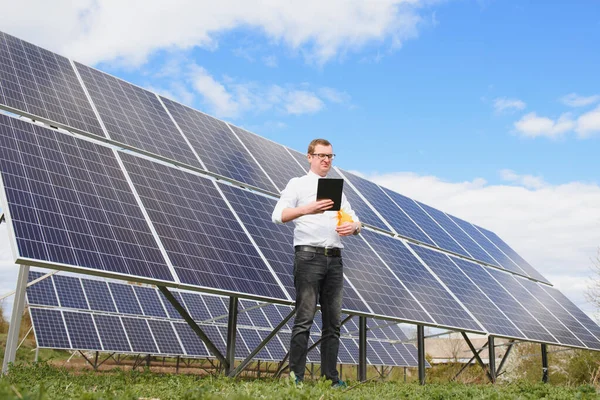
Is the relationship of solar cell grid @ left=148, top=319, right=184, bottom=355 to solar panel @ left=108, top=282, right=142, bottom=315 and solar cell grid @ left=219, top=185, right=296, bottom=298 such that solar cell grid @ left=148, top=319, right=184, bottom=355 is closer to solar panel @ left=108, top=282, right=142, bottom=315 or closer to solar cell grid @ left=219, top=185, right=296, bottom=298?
solar panel @ left=108, top=282, right=142, bottom=315

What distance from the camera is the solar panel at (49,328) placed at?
57.8 feet

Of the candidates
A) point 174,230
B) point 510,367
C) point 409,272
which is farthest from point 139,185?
point 510,367

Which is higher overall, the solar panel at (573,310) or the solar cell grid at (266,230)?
the solar cell grid at (266,230)

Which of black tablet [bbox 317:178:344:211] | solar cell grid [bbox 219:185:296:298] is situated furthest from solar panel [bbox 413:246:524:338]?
black tablet [bbox 317:178:344:211]

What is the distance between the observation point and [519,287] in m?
19.6

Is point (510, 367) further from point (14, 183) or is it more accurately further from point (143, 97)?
point (14, 183)

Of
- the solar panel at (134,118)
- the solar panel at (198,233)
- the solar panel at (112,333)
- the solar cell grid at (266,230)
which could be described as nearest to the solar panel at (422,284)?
the solar cell grid at (266,230)

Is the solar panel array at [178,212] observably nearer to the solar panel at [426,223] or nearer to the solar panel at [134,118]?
the solar panel at [134,118]

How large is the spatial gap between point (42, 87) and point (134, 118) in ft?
6.17

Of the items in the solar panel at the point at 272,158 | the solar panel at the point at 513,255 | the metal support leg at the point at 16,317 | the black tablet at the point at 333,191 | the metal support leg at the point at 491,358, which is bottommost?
the metal support leg at the point at 491,358

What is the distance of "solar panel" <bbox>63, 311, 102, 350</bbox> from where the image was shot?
60.8 ft

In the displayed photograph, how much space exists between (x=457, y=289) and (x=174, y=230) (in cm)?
856

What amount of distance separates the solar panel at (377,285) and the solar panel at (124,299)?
37.4ft

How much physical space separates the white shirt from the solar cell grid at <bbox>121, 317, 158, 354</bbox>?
1513 cm
